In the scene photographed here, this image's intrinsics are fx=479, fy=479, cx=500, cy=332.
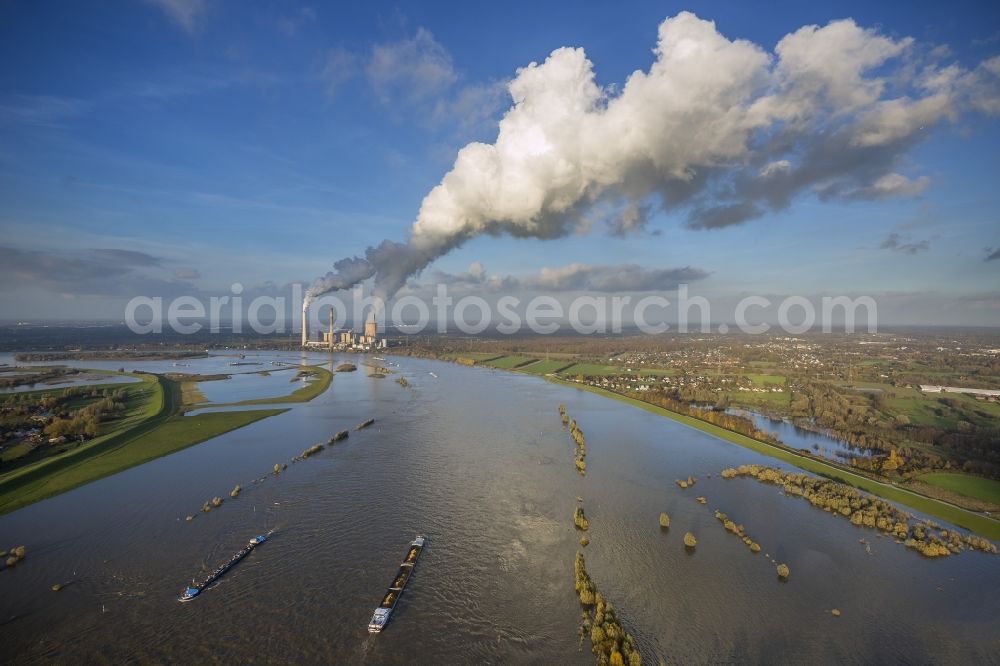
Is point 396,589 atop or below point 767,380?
below

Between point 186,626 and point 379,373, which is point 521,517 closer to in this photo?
point 186,626

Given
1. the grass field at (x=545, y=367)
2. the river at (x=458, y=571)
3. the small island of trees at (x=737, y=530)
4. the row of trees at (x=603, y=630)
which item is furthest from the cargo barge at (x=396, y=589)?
the grass field at (x=545, y=367)

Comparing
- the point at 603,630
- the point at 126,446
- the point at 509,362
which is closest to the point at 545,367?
the point at 509,362

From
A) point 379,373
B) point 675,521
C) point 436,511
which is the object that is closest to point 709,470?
point 675,521

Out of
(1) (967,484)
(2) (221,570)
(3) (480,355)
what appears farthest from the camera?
(3) (480,355)

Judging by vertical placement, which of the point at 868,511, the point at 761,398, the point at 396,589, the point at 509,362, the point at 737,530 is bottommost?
the point at 737,530

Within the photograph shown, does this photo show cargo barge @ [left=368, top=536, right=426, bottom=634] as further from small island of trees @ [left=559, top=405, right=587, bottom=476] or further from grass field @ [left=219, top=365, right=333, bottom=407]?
grass field @ [left=219, top=365, right=333, bottom=407]

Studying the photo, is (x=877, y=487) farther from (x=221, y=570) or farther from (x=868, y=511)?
(x=221, y=570)
